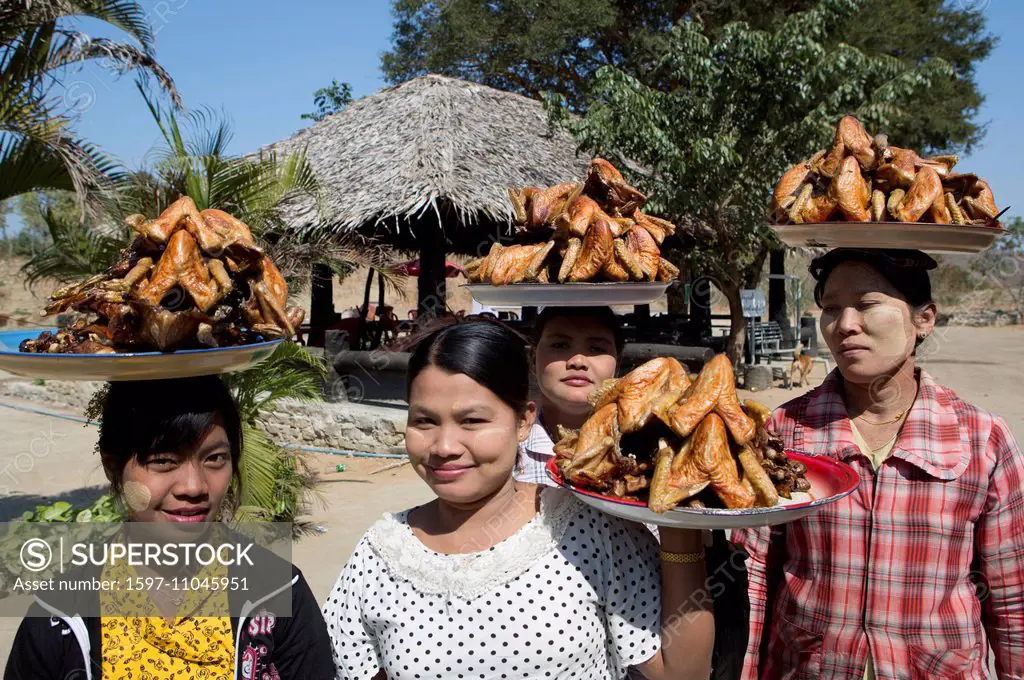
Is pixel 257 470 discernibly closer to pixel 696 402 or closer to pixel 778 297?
pixel 696 402

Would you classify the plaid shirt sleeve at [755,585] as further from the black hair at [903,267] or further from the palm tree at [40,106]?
the palm tree at [40,106]

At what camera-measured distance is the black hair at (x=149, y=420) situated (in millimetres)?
1702

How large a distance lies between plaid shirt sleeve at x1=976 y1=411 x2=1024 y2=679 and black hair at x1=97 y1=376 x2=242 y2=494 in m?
1.96

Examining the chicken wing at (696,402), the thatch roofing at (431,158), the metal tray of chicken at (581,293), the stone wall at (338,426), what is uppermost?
the thatch roofing at (431,158)

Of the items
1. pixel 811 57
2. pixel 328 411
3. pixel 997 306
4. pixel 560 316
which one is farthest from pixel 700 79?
pixel 997 306

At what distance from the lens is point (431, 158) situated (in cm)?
963

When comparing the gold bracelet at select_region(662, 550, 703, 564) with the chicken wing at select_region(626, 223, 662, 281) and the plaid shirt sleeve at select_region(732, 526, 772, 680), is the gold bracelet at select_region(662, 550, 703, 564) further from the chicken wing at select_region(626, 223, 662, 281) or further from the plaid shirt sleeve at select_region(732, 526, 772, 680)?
the chicken wing at select_region(626, 223, 662, 281)

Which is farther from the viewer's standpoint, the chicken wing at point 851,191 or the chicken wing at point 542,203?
the chicken wing at point 542,203

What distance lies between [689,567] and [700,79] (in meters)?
9.55

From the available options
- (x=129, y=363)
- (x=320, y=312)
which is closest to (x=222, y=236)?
(x=129, y=363)

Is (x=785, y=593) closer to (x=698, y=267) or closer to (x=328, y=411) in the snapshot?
(x=328, y=411)

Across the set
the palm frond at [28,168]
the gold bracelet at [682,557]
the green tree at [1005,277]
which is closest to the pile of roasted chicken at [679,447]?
the gold bracelet at [682,557]

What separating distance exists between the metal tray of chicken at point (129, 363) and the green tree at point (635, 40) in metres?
14.8

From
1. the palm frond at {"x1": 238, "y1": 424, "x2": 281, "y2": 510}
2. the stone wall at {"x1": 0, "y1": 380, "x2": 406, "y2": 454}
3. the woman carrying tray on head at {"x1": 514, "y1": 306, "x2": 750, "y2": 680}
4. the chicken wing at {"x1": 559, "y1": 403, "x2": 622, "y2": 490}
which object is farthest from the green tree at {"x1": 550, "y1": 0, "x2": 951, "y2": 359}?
the chicken wing at {"x1": 559, "y1": 403, "x2": 622, "y2": 490}
